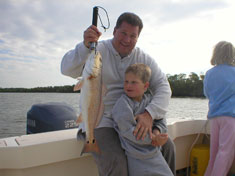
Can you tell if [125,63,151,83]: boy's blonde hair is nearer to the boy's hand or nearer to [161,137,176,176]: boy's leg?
the boy's hand

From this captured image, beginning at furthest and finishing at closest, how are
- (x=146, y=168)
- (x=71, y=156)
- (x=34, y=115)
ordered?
(x=34, y=115) → (x=71, y=156) → (x=146, y=168)

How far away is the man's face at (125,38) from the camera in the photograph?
2543 mm

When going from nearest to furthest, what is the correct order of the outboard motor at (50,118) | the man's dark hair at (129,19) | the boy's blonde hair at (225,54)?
1. the man's dark hair at (129,19)
2. the boy's blonde hair at (225,54)
3. the outboard motor at (50,118)

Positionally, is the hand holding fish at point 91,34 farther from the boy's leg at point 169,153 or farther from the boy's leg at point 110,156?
the boy's leg at point 169,153

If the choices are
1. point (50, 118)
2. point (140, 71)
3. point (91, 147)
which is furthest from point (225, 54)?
point (50, 118)

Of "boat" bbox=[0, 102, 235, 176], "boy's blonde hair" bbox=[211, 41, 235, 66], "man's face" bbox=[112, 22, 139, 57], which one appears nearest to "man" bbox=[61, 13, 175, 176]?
"man's face" bbox=[112, 22, 139, 57]

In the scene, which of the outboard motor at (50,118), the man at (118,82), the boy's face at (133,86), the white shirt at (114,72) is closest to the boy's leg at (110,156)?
the man at (118,82)

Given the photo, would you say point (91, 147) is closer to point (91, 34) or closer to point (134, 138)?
point (134, 138)

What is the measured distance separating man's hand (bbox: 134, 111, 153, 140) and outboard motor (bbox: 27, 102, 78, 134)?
6.90 feet

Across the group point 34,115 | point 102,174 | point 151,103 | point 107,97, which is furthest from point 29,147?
point 34,115

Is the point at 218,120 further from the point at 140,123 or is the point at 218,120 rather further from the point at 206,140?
the point at 140,123

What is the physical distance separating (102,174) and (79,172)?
1.84 ft

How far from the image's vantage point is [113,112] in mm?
2346

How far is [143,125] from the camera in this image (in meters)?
2.22
